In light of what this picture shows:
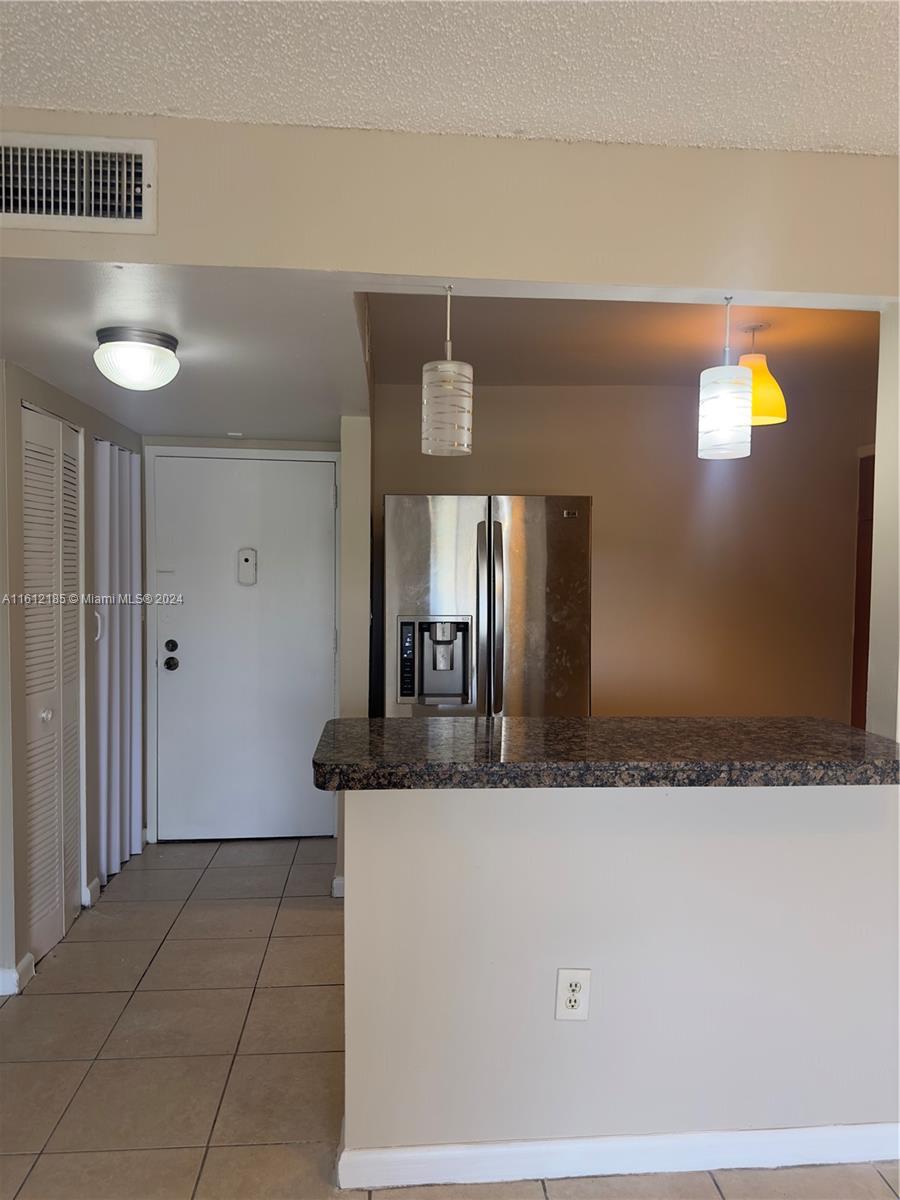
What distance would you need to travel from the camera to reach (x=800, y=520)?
4301 millimetres

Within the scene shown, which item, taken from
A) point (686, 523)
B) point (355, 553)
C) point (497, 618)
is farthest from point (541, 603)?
point (686, 523)

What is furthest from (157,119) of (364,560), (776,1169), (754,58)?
(776,1169)

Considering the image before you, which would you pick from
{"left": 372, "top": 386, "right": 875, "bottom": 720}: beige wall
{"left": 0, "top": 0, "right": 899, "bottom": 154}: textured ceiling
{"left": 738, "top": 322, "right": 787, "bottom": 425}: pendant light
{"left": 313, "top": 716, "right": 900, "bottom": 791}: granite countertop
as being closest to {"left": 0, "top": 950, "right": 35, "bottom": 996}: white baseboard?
{"left": 313, "top": 716, "right": 900, "bottom": 791}: granite countertop

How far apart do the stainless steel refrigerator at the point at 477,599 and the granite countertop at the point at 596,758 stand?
1.43m

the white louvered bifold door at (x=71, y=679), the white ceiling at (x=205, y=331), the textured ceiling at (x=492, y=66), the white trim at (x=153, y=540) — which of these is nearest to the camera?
the textured ceiling at (x=492, y=66)

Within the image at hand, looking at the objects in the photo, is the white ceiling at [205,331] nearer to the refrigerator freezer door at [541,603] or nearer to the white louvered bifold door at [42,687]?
the white louvered bifold door at [42,687]

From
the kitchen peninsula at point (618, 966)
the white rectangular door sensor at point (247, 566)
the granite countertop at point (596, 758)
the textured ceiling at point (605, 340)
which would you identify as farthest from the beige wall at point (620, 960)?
the white rectangular door sensor at point (247, 566)

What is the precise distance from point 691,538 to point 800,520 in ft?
2.03

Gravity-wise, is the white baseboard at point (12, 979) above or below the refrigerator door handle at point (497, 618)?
below

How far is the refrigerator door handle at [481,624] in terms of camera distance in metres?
3.38

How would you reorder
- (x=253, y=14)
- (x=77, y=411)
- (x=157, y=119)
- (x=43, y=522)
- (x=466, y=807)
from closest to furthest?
(x=253, y=14) < (x=157, y=119) < (x=466, y=807) < (x=43, y=522) < (x=77, y=411)

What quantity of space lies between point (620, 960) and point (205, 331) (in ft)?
6.28

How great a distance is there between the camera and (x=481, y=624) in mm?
3395

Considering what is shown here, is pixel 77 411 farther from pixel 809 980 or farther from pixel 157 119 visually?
pixel 809 980
